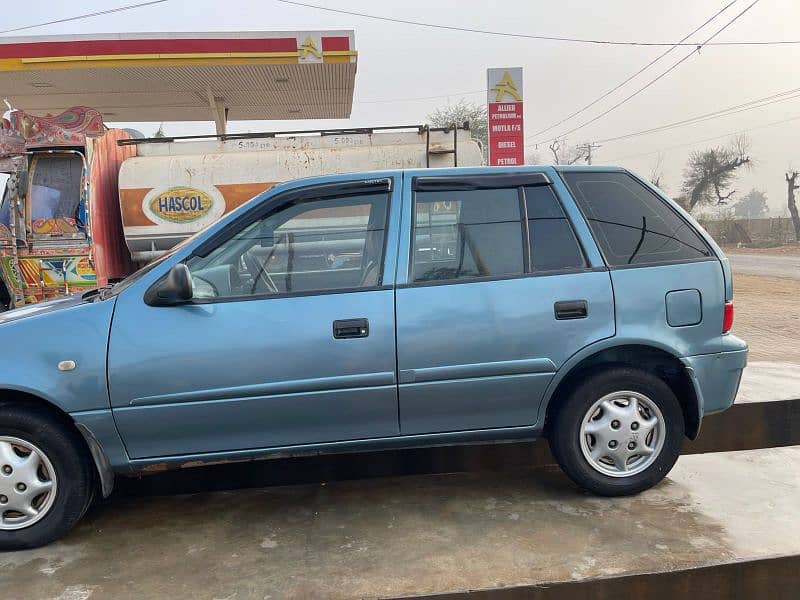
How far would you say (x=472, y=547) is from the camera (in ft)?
9.41

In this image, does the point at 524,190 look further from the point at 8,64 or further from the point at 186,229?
the point at 8,64

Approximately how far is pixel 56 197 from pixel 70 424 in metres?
4.76

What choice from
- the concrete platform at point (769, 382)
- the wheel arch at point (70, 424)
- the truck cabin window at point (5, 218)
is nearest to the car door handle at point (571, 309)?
the concrete platform at point (769, 382)

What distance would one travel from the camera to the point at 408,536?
3.00 meters

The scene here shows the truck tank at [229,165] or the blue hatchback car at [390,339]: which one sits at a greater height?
the truck tank at [229,165]

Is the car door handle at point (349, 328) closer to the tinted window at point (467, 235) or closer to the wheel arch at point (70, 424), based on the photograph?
the tinted window at point (467, 235)

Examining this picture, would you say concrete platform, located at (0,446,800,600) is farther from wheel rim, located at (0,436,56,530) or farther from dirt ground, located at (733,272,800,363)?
dirt ground, located at (733,272,800,363)

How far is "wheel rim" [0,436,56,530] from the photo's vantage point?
288 cm

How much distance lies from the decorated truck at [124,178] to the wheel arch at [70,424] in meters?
4.20

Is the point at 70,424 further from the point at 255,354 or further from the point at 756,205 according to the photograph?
the point at 756,205

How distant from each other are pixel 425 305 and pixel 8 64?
44.4 ft

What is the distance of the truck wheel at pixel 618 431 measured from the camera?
3.21 meters

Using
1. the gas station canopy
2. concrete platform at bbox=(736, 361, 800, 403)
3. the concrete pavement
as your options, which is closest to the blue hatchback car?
the concrete pavement

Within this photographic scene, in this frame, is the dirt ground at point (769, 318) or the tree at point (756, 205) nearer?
the dirt ground at point (769, 318)
